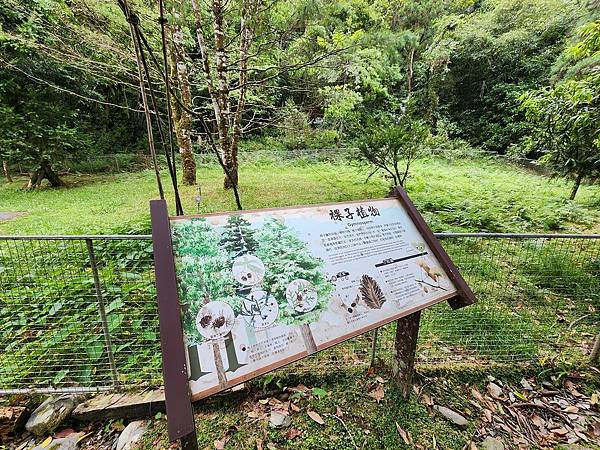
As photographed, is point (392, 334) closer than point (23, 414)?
No

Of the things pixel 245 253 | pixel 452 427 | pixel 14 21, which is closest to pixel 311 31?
pixel 245 253

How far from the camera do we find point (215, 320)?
3.45 feet

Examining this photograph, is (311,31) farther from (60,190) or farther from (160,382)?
(60,190)

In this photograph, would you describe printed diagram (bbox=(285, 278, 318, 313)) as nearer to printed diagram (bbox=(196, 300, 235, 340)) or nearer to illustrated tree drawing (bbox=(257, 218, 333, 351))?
illustrated tree drawing (bbox=(257, 218, 333, 351))

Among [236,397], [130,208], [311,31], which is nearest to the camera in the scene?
[236,397]

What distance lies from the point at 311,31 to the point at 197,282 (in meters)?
6.39

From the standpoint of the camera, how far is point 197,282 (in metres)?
1.11

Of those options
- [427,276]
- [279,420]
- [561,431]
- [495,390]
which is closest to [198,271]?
[427,276]

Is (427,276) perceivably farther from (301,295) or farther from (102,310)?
(102,310)

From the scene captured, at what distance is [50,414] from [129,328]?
2.12 ft

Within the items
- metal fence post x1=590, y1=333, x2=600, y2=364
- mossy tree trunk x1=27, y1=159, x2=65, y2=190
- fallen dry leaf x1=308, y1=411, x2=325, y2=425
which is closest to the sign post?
fallen dry leaf x1=308, y1=411, x2=325, y2=425

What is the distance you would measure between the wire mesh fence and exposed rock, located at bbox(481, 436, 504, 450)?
1.87 ft

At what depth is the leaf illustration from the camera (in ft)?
4.42

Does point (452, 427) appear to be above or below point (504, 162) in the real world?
below
